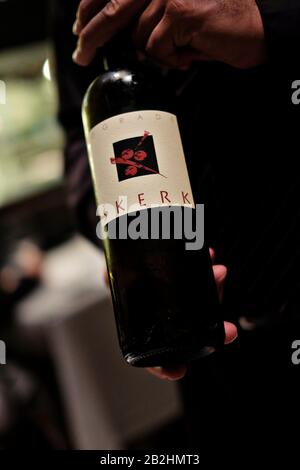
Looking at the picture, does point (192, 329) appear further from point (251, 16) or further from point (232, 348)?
point (251, 16)

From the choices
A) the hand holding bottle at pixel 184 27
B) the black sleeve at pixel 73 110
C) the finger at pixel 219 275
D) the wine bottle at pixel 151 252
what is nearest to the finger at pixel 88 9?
the hand holding bottle at pixel 184 27

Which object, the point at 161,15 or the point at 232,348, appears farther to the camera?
the point at 232,348

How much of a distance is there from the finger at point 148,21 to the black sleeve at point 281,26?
0.47 ft

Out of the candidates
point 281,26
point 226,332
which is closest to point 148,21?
point 281,26

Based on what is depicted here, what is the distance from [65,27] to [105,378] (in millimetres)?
1325

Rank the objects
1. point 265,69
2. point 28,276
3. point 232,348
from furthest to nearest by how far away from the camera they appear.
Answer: point 28,276, point 232,348, point 265,69

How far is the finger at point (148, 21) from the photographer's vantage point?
64 cm

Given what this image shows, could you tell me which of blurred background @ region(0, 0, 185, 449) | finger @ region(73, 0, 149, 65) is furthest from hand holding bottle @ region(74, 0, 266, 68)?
blurred background @ region(0, 0, 185, 449)

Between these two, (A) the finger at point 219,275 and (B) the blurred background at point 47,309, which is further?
(B) the blurred background at point 47,309

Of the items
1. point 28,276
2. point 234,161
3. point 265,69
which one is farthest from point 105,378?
point 265,69

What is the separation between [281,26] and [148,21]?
0.61 ft

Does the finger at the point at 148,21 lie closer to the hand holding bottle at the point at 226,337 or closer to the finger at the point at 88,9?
the finger at the point at 88,9

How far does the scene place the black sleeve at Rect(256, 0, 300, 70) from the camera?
2.15ft
